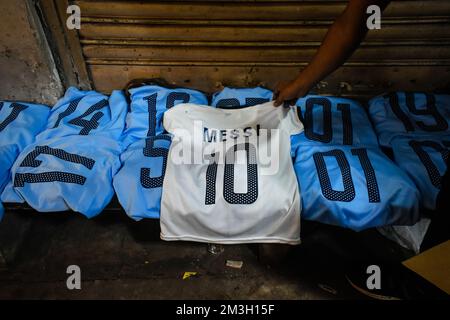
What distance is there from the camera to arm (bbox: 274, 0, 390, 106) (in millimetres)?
1835

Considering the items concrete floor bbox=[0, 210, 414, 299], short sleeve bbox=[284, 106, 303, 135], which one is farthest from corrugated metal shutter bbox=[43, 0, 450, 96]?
concrete floor bbox=[0, 210, 414, 299]

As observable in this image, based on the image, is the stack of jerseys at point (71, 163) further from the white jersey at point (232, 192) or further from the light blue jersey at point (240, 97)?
the light blue jersey at point (240, 97)

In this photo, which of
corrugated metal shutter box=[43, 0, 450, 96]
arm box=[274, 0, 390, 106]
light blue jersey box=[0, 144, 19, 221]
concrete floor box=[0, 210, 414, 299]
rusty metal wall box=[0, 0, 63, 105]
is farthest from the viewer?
corrugated metal shutter box=[43, 0, 450, 96]

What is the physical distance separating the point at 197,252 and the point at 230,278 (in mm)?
382

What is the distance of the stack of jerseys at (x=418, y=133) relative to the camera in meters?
2.32

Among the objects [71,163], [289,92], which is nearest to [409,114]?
[289,92]

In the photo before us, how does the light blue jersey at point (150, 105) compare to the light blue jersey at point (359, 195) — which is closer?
the light blue jersey at point (359, 195)

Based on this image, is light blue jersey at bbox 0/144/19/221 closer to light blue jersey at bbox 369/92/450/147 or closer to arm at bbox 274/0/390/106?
arm at bbox 274/0/390/106

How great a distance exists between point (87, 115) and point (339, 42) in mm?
2191

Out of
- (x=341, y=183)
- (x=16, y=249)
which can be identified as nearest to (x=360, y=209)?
(x=341, y=183)

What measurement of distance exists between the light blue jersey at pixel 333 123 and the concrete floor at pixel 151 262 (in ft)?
2.45

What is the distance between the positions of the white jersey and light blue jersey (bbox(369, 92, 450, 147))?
37.4 inches

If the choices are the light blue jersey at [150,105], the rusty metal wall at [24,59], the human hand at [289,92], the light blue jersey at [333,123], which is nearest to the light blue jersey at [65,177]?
the light blue jersey at [150,105]

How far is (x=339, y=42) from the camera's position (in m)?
1.99
